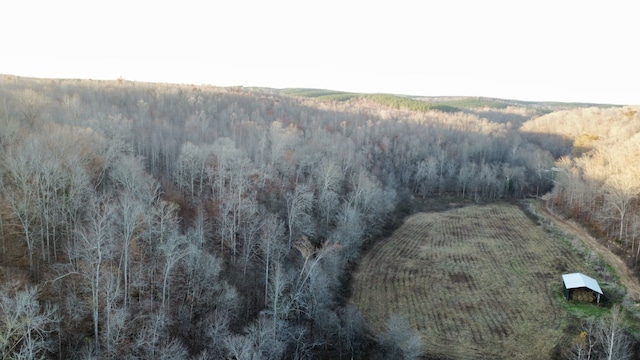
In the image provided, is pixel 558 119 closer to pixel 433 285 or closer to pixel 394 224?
pixel 394 224

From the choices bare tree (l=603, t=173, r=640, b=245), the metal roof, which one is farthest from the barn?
bare tree (l=603, t=173, r=640, b=245)

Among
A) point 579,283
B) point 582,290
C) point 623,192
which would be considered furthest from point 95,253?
point 623,192

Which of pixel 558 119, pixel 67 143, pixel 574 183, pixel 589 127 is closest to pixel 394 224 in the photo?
pixel 574 183

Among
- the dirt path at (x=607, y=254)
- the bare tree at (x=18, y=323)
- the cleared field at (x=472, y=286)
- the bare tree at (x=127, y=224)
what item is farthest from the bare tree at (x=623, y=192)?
the bare tree at (x=18, y=323)

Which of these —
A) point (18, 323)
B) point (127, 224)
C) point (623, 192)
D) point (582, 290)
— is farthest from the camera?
point (623, 192)

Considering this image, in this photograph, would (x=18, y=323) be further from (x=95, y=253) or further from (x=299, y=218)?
(x=299, y=218)

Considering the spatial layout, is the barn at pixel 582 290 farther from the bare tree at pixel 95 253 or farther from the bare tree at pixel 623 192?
the bare tree at pixel 95 253
